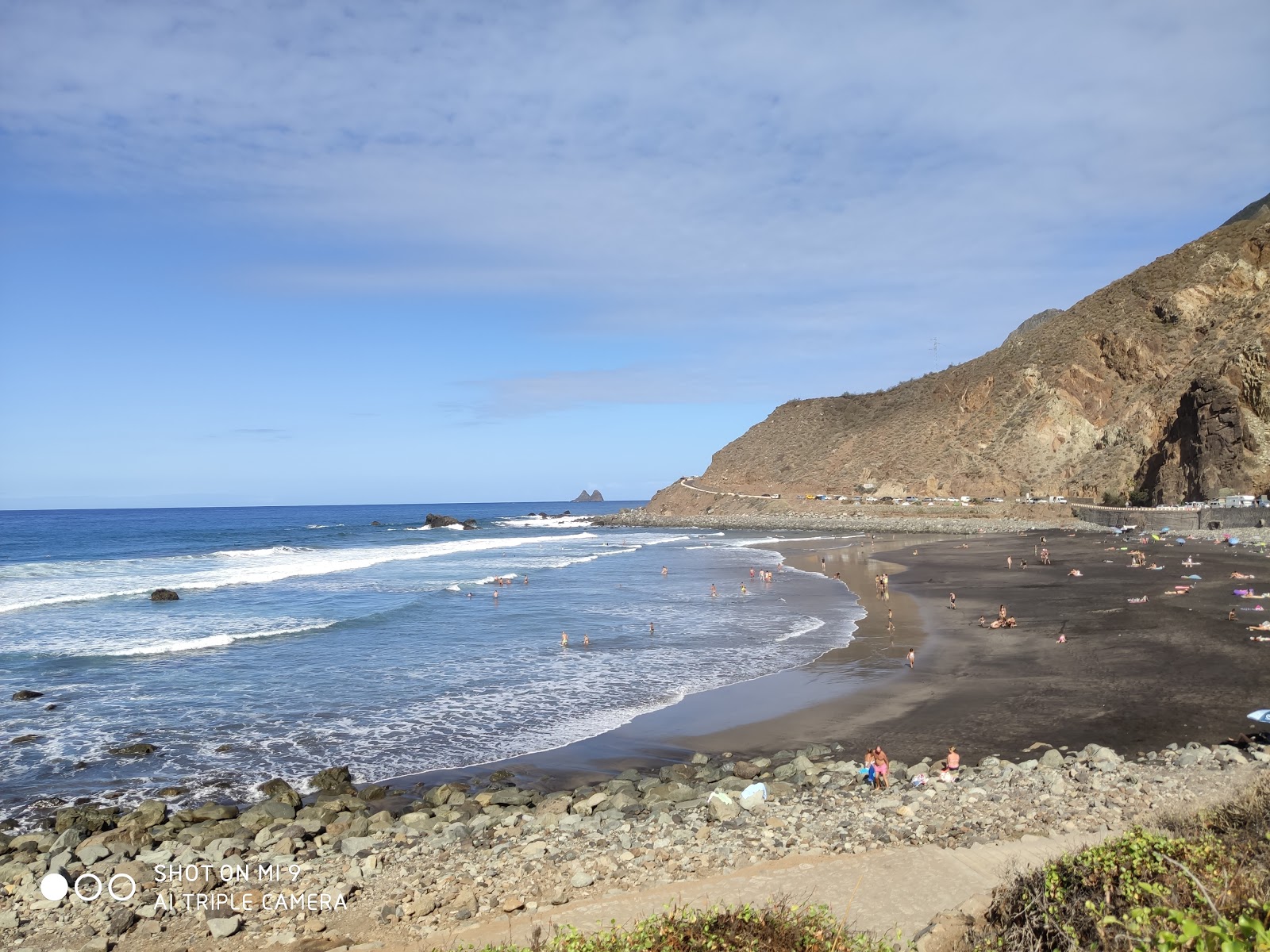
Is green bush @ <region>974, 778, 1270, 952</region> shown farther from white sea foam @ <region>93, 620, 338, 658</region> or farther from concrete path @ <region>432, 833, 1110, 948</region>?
white sea foam @ <region>93, 620, 338, 658</region>

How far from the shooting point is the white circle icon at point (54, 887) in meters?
8.61

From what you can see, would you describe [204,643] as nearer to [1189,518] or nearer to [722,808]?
[722,808]

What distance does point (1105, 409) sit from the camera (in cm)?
7431

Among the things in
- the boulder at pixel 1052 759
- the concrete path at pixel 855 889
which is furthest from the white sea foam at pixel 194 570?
the boulder at pixel 1052 759

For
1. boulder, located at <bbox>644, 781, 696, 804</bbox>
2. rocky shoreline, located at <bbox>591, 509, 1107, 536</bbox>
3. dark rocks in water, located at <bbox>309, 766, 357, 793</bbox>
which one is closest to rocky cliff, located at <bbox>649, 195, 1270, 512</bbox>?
rocky shoreline, located at <bbox>591, 509, 1107, 536</bbox>

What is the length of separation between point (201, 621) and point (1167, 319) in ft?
266

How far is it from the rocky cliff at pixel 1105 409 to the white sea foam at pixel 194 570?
4634 centimetres

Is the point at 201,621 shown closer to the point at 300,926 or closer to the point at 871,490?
the point at 300,926

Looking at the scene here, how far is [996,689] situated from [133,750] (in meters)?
16.8

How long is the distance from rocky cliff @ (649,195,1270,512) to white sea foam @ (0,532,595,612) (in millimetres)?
46341

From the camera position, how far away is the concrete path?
7152mm

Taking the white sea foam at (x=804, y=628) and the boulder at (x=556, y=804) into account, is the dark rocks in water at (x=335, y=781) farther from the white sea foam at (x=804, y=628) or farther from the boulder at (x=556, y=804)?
the white sea foam at (x=804, y=628)

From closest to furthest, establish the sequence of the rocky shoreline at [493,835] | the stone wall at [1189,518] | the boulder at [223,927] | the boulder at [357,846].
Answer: the boulder at [223,927] < the rocky shoreline at [493,835] < the boulder at [357,846] < the stone wall at [1189,518]


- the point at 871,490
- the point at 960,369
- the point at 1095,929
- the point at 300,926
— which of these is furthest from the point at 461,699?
the point at 960,369
